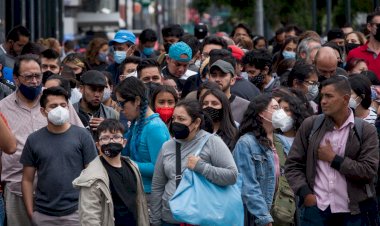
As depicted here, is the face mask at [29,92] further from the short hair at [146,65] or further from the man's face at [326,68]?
the man's face at [326,68]

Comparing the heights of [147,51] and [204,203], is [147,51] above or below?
above

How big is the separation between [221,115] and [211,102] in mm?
139

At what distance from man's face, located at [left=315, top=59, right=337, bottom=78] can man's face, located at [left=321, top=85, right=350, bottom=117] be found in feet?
13.1

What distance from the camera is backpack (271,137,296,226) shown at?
10875 millimetres

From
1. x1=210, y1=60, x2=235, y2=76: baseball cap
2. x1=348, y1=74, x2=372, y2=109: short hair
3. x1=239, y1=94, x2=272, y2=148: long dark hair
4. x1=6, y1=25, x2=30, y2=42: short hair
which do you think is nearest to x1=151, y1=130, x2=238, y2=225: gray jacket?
x1=239, y1=94, x2=272, y2=148: long dark hair

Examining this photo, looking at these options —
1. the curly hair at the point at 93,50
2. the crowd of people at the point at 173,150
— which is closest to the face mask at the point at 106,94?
the crowd of people at the point at 173,150

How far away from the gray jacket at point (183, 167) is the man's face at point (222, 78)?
7.56 ft

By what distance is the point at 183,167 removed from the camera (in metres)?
10.1

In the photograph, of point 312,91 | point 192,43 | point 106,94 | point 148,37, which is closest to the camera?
point 106,94

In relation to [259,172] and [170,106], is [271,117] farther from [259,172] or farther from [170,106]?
[170,106]

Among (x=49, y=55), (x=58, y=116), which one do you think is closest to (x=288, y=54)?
(x=49, y=55)

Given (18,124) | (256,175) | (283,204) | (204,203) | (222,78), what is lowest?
(283,204)

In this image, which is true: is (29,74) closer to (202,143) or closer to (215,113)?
(215,113)

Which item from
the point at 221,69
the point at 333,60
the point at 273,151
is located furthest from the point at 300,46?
the point at 273,151
